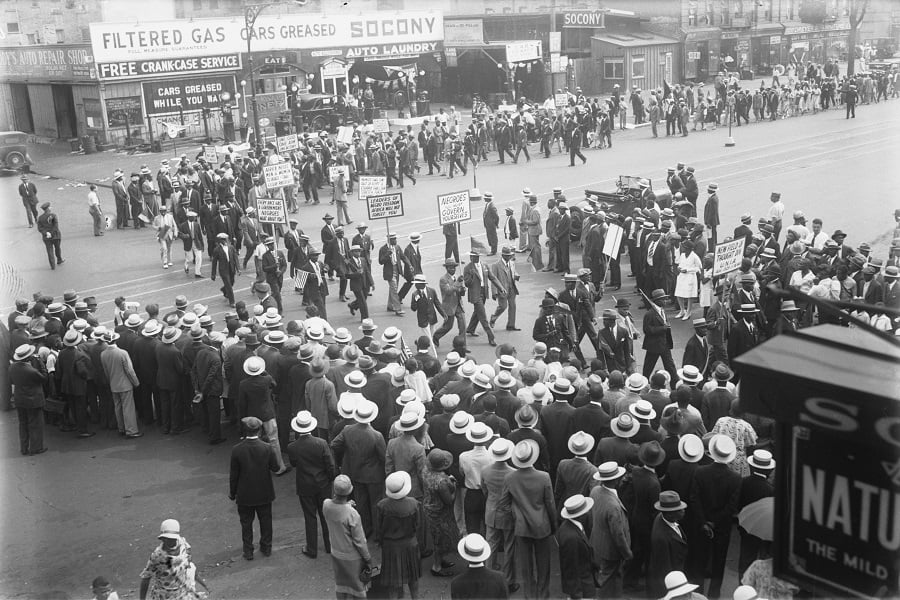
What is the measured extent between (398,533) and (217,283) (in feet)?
45.2

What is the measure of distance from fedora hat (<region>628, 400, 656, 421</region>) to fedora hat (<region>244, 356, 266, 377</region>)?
4629 mm

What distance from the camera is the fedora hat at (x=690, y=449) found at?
862 cm

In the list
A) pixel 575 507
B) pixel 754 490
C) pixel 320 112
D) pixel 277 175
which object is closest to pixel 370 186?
pixel 277 175

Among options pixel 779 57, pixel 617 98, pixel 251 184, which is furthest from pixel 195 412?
pixel 779 57

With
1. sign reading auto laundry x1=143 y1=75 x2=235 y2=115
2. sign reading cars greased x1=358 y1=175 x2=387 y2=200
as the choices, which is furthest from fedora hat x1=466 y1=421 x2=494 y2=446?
sign reading auto laundry x1=143 y1=75 x2=235 y2=115

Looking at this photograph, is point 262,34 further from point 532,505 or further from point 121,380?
point 532,505

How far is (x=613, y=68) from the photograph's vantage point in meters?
53.7

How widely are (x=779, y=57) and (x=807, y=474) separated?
2556 inches

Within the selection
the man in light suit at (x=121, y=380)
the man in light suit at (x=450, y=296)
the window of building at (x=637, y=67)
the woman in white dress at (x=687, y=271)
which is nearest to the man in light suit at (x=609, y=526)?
the man in light suit at (x=121, y=380)

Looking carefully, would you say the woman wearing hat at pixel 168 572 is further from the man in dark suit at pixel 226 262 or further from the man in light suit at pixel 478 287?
the man in dark suit at pixel 226 262

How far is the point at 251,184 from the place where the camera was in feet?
86.9

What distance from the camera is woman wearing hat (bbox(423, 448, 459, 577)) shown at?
9.03 m

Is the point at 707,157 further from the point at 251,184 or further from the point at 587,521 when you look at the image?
the point at 587,521

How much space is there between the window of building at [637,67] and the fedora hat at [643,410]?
1839 inches
